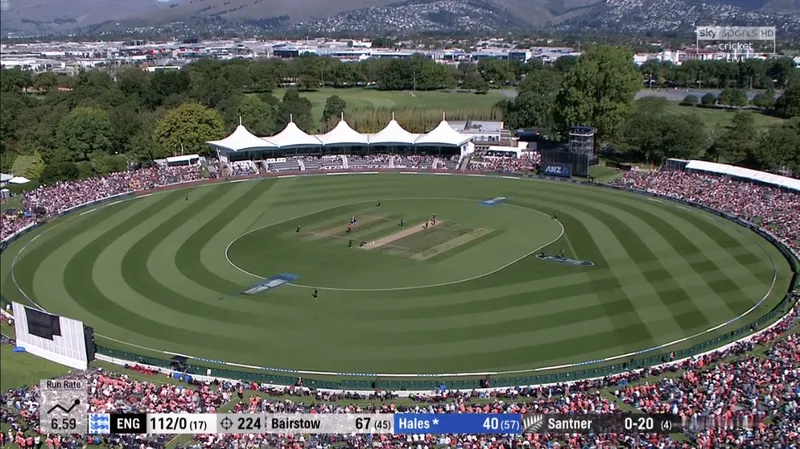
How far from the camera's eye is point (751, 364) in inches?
1358

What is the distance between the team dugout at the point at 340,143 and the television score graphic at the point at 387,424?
207 feet

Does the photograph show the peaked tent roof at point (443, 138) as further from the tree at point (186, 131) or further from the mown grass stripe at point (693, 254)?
the tree at point (186, 131)

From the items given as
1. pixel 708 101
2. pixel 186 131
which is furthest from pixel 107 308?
pixel 708 101

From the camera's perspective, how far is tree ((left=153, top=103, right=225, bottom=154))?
92000 millimetres

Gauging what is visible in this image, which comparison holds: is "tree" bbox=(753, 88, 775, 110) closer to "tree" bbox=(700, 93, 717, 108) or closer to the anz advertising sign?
"tree" bbox=(700, 93, 717, 108)

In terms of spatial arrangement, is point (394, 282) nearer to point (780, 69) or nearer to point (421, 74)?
point (421, 74)

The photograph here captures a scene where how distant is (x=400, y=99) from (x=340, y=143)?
6450cm

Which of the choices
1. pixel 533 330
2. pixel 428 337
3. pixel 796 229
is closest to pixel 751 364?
pixel 533 330

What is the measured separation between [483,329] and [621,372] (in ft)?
28.3

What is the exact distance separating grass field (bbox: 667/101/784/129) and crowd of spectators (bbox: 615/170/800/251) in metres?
35.0

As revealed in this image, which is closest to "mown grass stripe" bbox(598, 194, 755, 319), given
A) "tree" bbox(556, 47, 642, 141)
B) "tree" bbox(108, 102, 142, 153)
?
"tree" bbox(556, 47, 642, 141)

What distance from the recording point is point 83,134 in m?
90.9

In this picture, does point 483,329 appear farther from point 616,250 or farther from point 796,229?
point 796,229

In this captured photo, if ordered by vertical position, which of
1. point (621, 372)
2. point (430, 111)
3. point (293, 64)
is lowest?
point (621, 372)
